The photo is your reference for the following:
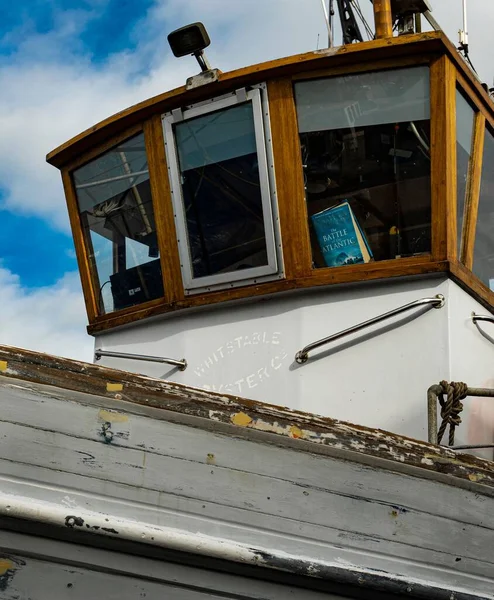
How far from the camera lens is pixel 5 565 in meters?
3.12

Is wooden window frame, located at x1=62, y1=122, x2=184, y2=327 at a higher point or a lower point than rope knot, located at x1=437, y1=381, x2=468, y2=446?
higher

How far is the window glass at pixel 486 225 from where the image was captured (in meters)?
5.20

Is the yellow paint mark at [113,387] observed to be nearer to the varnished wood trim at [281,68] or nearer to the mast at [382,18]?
the varnished wood trim at [281,68]

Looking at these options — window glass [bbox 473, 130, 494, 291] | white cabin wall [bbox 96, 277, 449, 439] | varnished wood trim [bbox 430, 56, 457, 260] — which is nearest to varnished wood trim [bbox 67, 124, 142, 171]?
white cabin wall [bbox 96, 277, 449, 439]

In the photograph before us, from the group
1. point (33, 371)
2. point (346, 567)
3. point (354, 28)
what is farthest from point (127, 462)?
point (354, 28)

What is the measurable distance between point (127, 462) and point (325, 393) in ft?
5.50

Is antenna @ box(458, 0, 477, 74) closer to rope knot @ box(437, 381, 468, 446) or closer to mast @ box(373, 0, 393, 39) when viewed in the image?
mast @ box(373, 0, 393, 39)

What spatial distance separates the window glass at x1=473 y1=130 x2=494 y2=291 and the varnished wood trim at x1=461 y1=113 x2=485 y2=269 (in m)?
0.09

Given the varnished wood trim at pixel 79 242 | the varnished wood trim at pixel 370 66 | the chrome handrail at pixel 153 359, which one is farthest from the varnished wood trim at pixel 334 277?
the varnished wood trim at pixel 370 66

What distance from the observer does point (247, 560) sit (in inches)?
127

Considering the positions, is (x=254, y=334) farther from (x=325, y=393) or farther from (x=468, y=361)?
(x=468, y=361)

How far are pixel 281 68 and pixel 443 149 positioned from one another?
1.01 meters

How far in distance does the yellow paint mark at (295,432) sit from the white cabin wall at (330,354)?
1236 millimetres

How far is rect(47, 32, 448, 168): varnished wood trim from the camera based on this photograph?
15.6 feet
